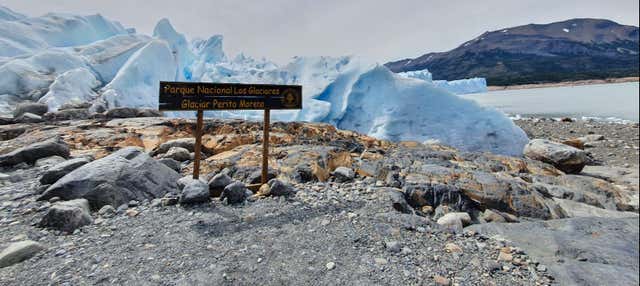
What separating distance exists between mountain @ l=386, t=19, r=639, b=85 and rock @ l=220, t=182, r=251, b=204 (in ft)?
288

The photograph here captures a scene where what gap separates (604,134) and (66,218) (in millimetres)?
21805

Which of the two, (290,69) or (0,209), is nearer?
(0,209)

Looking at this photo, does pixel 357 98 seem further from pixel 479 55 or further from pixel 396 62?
pixel 396 62

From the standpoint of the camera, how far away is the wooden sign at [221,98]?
10.4 feet

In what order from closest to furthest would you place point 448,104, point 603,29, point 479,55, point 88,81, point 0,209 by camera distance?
point 0,209
point 448,104
point 88,81
point 479,55
point 603,29

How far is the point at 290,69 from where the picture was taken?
16.2m

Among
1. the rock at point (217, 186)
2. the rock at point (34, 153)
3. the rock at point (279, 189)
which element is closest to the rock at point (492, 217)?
the rock at point (279, 189)

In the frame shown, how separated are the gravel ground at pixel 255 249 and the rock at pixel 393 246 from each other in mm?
17

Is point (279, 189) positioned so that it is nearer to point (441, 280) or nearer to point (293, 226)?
point (293, 226)

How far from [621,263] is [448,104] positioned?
958cm

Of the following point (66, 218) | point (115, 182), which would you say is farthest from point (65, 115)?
point (66, 218)

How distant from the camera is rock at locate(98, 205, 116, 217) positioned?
273cm

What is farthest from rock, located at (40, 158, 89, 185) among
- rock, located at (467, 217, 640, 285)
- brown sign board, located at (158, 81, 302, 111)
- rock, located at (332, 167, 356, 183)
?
rock, located at (467, 217, 640, 285)

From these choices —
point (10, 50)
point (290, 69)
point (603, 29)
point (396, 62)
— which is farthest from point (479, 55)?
point (10, 50)
